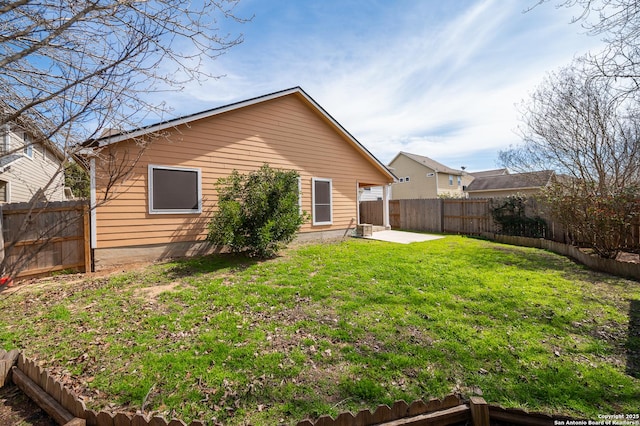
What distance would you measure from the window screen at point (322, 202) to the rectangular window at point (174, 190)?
178 inches

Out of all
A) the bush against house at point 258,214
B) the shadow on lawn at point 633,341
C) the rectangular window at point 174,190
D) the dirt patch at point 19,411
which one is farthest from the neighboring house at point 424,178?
the dirt patch at point 19,411

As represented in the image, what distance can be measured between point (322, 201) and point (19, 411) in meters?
9.75

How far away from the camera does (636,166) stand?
9133 millimetres

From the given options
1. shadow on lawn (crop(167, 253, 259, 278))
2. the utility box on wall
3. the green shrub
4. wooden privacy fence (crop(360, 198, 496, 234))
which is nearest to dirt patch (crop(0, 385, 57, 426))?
shadow on lawn (crop(167, 253, 259, 278))

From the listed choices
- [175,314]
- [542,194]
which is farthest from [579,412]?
[542,194]

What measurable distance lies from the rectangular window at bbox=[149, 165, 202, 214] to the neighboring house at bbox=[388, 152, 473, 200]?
23.6 m

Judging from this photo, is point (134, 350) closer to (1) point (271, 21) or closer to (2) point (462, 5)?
(1) point (271, 21)

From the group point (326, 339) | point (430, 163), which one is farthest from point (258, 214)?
point (430, 163)

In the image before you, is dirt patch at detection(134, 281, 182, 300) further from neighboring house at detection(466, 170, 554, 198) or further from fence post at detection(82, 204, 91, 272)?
neighboring house at detection(466, 170, 554, 198)

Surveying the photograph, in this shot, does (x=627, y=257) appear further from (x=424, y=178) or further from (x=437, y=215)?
(x=424, y=178)

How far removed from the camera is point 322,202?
37.4 feet

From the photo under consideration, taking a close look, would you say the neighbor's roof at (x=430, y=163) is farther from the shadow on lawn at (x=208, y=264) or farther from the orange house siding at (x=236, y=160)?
→ the shadow on lawn at (x=208, y=264)

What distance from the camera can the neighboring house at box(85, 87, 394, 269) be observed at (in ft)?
23.3

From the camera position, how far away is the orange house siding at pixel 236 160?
23.8 ft
